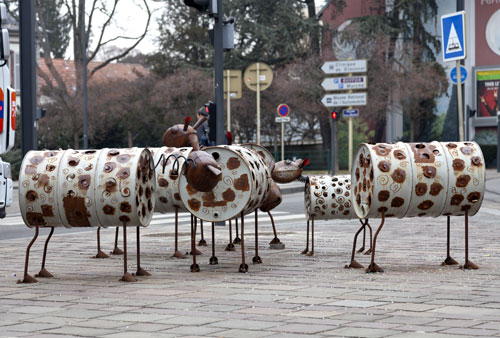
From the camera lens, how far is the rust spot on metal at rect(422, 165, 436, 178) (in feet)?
29.4

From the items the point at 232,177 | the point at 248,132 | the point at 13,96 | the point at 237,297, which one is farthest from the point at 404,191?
the point at 248,132

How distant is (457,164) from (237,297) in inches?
113

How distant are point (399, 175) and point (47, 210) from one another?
3328 mm

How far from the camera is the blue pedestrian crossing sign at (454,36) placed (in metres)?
16.6

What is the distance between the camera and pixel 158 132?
5378 cm

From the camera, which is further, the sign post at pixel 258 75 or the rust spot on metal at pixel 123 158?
the sign post at pixel 258 75

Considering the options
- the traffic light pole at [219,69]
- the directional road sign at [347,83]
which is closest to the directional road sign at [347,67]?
the directional road sign at [347,83]

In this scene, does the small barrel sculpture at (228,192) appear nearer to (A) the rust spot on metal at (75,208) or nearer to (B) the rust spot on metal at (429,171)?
(A) the rust spot on metal at (75,208)

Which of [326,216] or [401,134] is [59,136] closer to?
[401,134]

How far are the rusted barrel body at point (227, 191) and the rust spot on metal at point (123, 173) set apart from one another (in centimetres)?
72

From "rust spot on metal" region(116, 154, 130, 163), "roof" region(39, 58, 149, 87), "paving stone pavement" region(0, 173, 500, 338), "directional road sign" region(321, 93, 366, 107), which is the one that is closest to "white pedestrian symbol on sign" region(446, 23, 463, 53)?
"paving stone pavement" region(0, 173, 500, 338)

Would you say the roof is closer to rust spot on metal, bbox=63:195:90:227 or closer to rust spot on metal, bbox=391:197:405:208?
rust spot on metal, bbox=63:195:90:227

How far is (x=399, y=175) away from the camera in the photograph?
29.2ft

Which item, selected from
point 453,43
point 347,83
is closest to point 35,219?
point 453,43
